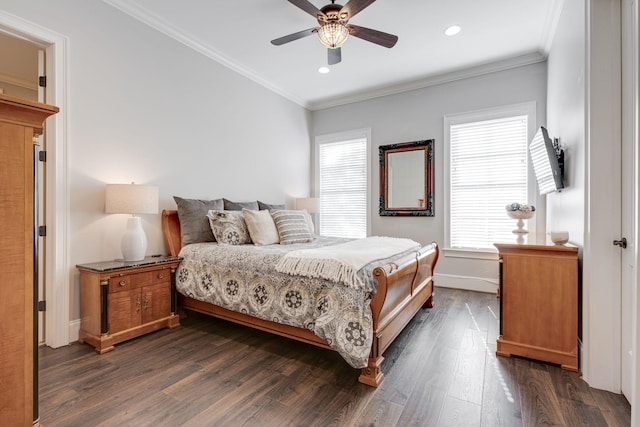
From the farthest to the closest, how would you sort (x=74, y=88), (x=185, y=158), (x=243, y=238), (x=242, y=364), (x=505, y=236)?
1. (x=505, y=236)
2. (x=185, y=158)
3. (x=243, y=238)
4. (x=74, y=88)
5. (x=242, y=364)

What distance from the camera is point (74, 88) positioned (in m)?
2.58

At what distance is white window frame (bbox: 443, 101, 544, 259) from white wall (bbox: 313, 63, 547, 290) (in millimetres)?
56

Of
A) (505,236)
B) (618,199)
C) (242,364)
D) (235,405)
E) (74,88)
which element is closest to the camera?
(235,405)

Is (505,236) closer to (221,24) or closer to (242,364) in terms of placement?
(242,364)

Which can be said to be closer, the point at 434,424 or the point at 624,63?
the point at 434,424

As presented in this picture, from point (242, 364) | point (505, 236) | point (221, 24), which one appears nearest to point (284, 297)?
point (242, 364)

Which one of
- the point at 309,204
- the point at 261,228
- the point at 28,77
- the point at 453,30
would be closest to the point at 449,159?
the point at 453,30

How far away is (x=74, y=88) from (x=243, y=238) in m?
1.94

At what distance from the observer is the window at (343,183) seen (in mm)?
5219

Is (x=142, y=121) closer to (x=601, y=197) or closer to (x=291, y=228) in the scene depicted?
(x=291, y=228)

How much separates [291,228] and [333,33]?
76.1 inches

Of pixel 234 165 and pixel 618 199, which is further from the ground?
pixel 234 165

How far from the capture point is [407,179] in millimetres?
4715

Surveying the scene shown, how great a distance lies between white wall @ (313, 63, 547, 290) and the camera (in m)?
3.98
